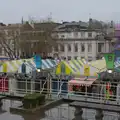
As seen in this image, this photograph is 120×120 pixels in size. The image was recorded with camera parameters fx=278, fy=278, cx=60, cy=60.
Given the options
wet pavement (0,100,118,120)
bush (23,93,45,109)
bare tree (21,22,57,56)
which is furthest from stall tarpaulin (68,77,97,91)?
bare tree (21,22,57,56)

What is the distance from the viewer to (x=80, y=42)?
7381cm

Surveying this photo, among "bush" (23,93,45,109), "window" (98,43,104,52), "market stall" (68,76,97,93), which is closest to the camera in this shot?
"bush" (23,93,45,109)

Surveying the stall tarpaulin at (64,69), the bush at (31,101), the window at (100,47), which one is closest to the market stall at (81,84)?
the stall tarpaulin at (64,69)

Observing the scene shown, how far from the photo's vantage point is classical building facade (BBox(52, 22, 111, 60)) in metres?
71.6

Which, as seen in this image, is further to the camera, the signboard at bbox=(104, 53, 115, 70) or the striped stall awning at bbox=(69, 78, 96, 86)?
the striped stall awning at bbox=(69, 78, 96, 86)

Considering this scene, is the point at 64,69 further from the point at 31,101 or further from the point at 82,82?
the point at 31,101

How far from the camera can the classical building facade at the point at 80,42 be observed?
2817 inches

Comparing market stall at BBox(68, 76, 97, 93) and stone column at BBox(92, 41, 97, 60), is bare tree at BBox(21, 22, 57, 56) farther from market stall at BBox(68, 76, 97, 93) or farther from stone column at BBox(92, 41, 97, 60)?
market stall at BBox(68, 76, 97, 93)

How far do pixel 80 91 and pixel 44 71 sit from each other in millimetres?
3026

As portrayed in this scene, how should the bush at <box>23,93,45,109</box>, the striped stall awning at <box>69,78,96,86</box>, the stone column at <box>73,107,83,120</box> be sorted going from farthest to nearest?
the striped stall awning at <box>69,78,96,86</box> < the bush at <box>23,93,45,109</box> < the stone column at <box>73,107,83,120</box>

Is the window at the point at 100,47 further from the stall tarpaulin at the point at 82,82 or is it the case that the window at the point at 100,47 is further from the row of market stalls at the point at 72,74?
the stall tarpaulin at the point at 82,82

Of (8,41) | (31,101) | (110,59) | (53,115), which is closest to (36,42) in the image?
(8,41)

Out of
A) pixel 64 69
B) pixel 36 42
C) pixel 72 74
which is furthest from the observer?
pixel 36 42

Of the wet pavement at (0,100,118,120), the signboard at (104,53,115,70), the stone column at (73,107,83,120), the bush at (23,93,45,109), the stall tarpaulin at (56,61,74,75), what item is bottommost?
the wet pavement at (0,100,118,120)
